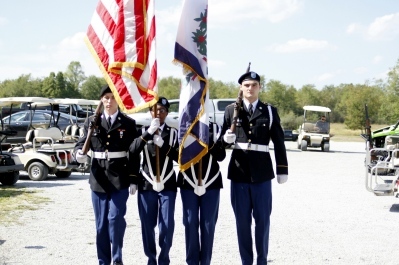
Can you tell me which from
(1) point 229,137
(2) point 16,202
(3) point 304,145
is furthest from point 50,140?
(3) point 304,145

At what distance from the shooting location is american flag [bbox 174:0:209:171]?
19.1ft

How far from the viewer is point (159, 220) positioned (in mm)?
5816

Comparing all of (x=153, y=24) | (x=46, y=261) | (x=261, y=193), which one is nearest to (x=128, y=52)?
(x=153, y=24)

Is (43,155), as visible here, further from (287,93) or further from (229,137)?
(287,93)

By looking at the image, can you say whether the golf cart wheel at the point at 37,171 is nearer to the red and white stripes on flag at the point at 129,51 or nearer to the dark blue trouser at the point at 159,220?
the red and white stripes on flag at the point at 129,51

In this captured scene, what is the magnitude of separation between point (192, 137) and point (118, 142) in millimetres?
768

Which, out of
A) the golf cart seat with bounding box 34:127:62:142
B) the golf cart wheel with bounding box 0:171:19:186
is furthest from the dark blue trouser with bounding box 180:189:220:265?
the golf cart seat with bounding box 34:127:62:142

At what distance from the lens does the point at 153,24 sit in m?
5.85

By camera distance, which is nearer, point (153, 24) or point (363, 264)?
point (153, 24)

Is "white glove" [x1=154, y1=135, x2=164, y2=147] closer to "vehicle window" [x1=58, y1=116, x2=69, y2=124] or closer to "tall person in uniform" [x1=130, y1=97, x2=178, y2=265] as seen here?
"tall person in uniform" [x1=130, y1=97, x2=178, y2=265]

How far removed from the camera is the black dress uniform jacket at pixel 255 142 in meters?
5.92

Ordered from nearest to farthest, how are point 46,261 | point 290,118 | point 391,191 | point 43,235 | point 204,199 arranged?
point 204,199 < point 46,261 < point 43,235 < point 391,191 < point 290,118

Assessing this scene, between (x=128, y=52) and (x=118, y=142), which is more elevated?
(x=128, y=52)

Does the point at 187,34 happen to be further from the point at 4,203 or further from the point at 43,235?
the point at 4,203
